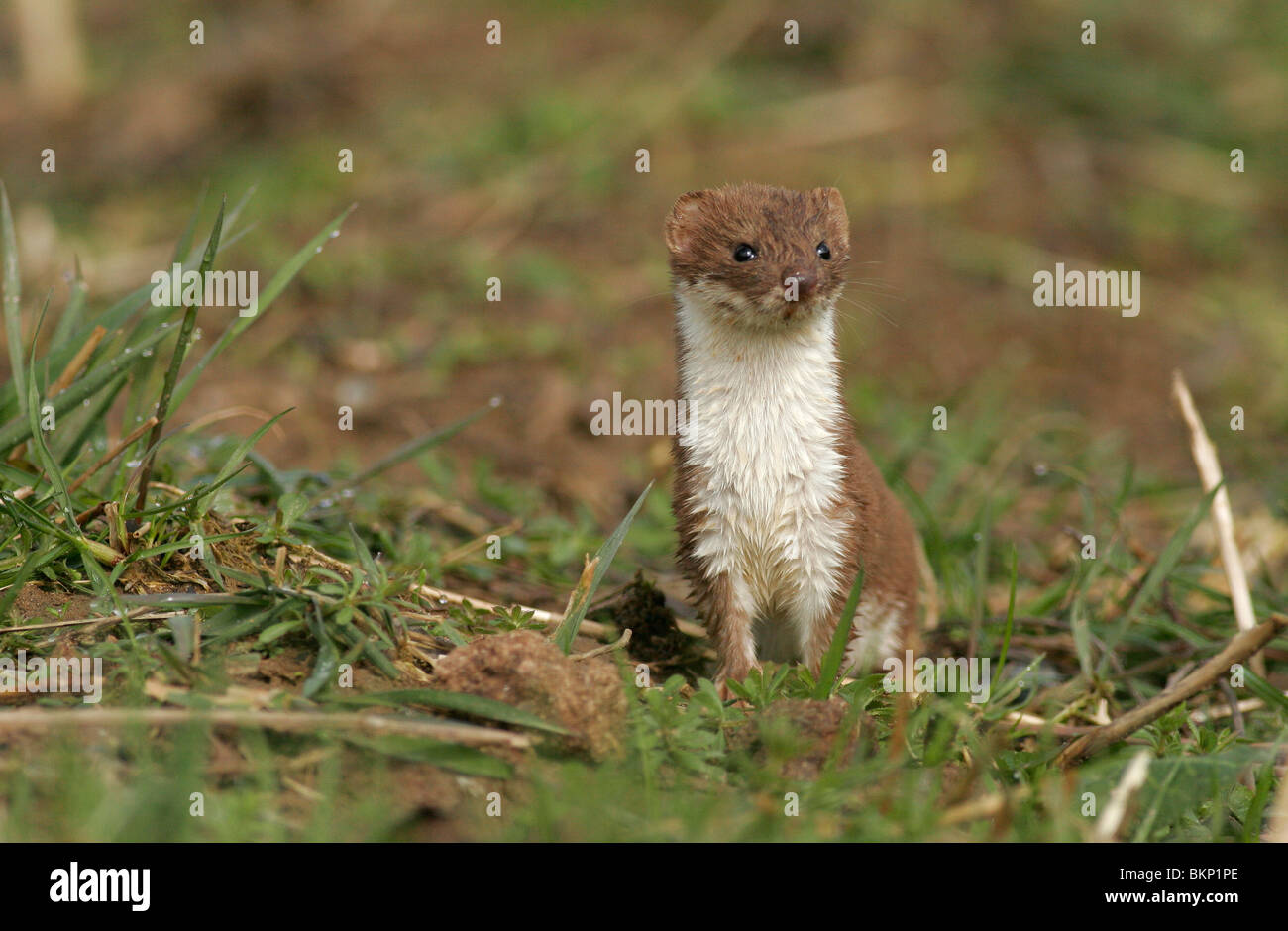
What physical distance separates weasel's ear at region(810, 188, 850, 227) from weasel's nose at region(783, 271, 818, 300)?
1.33 feet

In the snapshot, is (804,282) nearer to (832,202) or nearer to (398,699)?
(832,202)

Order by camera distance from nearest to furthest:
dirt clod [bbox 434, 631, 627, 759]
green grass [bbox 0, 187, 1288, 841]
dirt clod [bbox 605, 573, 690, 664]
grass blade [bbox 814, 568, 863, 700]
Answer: green grass [bbox 0, 187, 1288, 841] → dirt clod [bbox 434, 631, 627, 759] → grass blade [bbox 814, 568, 863, 700] → dirt clod [bbox 605, 573, 690, 664]

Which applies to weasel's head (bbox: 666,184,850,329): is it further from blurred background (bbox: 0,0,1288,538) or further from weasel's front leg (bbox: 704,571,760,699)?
blurred background (bbox: 0,0,1288,538)

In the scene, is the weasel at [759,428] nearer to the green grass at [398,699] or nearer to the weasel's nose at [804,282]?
the weasel's nose at [804,282]

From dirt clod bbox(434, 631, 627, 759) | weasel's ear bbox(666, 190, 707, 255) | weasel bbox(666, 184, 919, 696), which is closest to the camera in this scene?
dirt clod bbox(434, 631, 627, 759)

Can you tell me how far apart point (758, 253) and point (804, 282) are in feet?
0.67

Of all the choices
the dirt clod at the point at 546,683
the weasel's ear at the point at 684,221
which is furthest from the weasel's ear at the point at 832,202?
the dirt clod at the point at 546,683

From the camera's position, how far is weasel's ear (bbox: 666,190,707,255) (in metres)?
3.81

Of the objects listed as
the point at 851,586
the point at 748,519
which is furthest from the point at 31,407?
the point at 851,586

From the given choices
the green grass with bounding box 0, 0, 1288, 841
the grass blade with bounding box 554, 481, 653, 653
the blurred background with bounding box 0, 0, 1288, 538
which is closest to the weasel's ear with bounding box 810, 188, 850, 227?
the grass blade with bounding box 554, 481, 653, 653

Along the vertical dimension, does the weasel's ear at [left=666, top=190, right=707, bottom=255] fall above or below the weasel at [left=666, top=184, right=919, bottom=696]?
above

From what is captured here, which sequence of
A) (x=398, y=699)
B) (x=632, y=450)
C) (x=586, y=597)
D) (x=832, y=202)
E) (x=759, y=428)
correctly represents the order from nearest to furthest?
(x=398, y=699)
(x=586, y=597)
(x=759, y=428)
(x=832, y=202)
(x=632, y=450)

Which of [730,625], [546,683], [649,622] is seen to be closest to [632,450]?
[649,622]

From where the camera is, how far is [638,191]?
866 centimetres
